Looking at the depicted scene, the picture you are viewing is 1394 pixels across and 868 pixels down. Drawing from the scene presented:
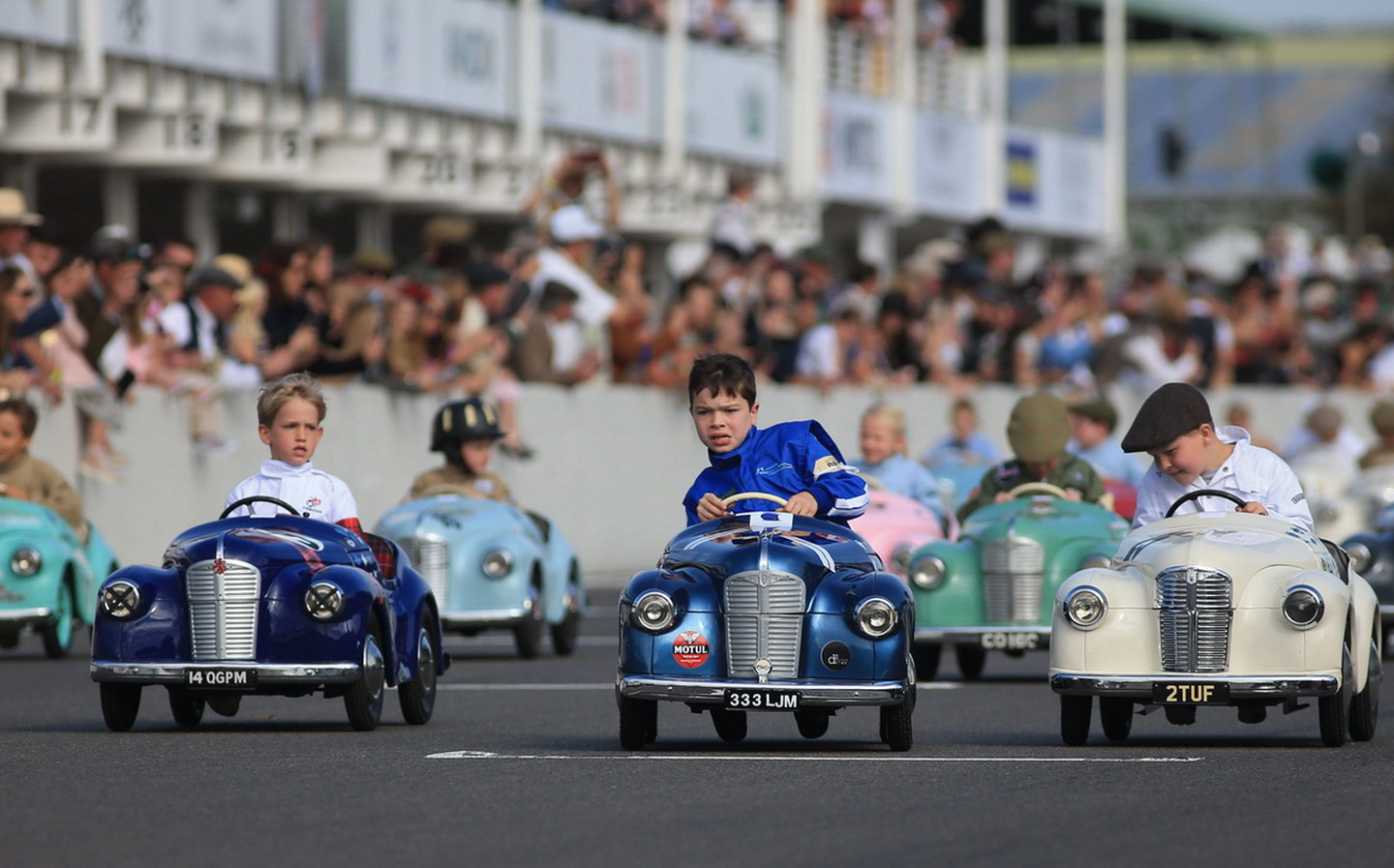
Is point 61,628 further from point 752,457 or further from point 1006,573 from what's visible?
point 752,457

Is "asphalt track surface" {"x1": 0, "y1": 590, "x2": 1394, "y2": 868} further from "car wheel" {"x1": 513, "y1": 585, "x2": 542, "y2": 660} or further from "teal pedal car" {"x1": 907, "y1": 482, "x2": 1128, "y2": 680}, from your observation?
"car wheel" {"x1": 513, "y1": 585, "x2": 542, "y2": 660}

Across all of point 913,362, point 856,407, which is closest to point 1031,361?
point 913,362

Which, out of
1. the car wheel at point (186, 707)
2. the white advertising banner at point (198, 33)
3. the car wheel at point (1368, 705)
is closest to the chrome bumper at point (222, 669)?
the car wheel at point (186, 707)

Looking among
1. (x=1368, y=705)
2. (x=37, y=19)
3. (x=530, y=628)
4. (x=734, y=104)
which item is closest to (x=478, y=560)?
(x=530, y=628)

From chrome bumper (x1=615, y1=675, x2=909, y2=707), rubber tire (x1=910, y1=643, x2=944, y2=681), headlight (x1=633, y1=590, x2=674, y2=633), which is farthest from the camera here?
rubber tire (x1=910, y1=643, x2=944, y2=681)

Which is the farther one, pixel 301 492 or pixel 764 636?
pixel 301 492

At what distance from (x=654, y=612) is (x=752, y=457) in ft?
3.01

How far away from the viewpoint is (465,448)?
17844mm

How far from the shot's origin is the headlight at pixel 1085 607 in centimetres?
1103

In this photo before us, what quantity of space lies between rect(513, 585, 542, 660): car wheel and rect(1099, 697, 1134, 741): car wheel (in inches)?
231

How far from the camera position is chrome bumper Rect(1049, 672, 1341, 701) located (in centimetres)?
1083

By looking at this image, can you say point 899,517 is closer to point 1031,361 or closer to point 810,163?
point 1031,361

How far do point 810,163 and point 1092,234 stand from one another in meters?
13.0

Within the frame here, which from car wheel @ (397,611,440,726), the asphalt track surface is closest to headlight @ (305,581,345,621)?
the asphalt track surface
